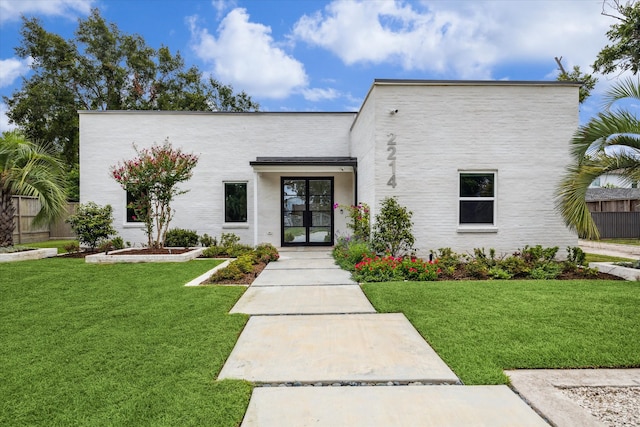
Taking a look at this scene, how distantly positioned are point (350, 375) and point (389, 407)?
0.53m

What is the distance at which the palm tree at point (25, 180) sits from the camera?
9711mm

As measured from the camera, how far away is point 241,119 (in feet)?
42.4

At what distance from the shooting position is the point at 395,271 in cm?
695

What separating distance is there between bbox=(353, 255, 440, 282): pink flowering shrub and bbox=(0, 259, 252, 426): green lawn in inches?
98.7

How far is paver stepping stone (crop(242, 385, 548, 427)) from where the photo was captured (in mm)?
2238

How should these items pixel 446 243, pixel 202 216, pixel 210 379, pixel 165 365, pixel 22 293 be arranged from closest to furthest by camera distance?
pixel 210 379
pixel 165 365
pixel 22 293
pixel 446 243
pixel 202 216

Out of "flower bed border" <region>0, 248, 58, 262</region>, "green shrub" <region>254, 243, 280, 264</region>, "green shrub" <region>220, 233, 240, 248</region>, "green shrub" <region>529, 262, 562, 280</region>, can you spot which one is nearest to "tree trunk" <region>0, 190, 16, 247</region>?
"flower bed border" <region>0, 248, 58, 262</region>

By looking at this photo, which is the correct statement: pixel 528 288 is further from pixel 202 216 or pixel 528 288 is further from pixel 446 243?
pixel 202 216

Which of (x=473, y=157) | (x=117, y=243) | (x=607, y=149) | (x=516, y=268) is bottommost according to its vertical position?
(x=516, y=268)

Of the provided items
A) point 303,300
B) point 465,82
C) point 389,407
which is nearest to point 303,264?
point 303,300

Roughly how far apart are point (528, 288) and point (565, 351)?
2.95 meters

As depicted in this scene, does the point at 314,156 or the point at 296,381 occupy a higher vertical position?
the point at 314,156

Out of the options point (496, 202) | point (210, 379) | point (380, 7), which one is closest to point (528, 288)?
point (496, 202)

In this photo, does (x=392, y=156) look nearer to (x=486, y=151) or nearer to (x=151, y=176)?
(x=486, y=151)
